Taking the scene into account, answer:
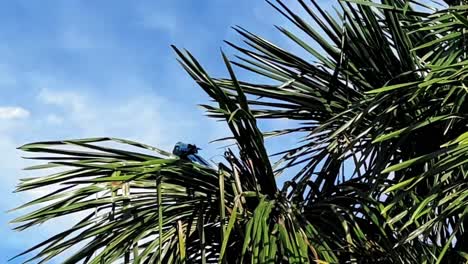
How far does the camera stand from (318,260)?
2002 mm

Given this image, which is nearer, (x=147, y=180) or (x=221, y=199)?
(x=221, y=199)

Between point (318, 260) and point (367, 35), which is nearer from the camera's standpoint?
point (318, 260)

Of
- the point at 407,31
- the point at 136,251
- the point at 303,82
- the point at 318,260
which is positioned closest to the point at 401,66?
the point at 407,31

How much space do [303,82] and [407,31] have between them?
38cm

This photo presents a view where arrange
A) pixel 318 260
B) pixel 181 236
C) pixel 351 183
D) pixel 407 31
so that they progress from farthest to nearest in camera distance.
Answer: pixel 407 31 < pixel 351 183 < pixel 181 236 < pixel 318 260

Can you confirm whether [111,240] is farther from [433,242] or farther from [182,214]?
[433,242]

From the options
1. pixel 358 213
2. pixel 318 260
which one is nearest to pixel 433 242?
pixel 358 213

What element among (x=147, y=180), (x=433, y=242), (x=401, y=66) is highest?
Result: (x=401, y=66)

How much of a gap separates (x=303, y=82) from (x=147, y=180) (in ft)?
2.32

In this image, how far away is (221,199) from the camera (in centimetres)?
208

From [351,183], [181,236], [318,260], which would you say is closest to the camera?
[318,260]

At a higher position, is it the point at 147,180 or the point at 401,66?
the point at 401,66

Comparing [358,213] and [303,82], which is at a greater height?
[303,82]

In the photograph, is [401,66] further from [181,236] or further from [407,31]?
[181,236]
